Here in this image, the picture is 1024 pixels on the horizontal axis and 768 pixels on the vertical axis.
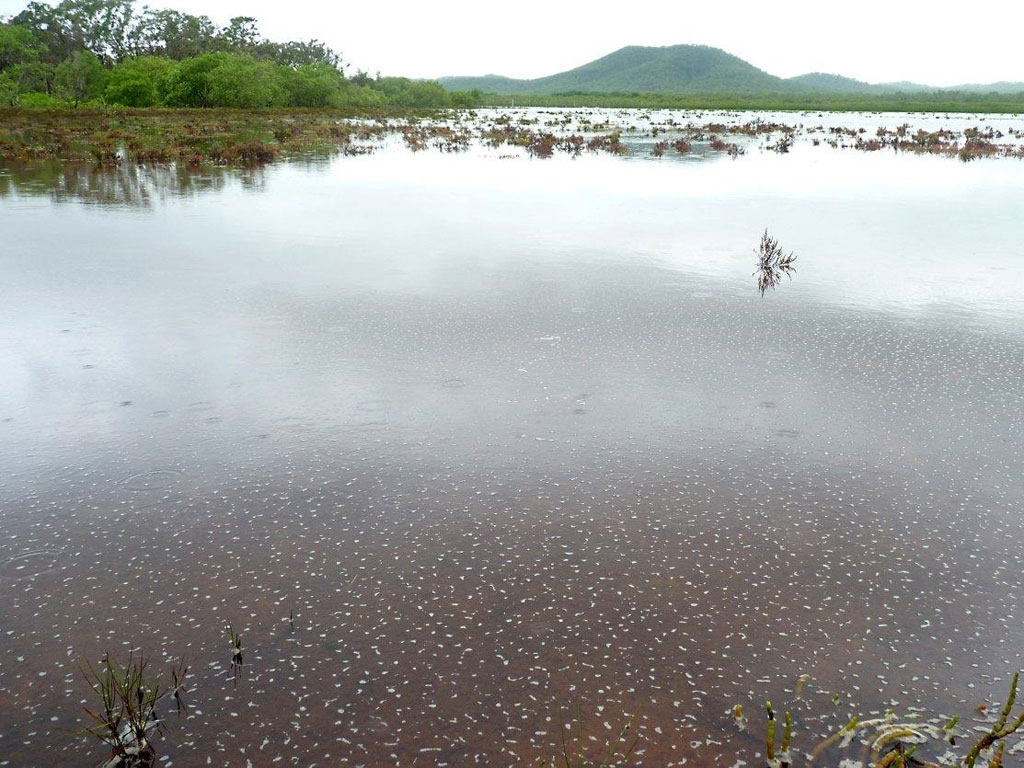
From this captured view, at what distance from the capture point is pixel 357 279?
8.59 m

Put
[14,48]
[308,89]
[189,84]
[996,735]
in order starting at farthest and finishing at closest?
[14,48]
[308,89]
[189,84]
[996,735]

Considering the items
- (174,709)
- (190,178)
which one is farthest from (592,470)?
(190,178)

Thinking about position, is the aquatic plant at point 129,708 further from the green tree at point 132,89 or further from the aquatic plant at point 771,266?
the green tree at point 132,89

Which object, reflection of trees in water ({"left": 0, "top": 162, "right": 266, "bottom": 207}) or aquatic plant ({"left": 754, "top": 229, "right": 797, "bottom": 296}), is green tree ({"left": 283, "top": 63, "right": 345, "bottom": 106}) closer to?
reflection of trees in water ({"left": 0, "top": 162, "right": 266, "bottom": 207})

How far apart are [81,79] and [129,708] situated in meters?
72.0

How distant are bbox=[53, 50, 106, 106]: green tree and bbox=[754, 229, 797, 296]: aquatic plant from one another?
210 ft

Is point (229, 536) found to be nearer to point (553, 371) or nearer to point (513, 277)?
point (553, 371)

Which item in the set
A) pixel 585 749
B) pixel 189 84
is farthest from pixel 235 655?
pixel 189 84

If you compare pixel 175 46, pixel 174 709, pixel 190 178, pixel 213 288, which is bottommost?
pixel 174 709

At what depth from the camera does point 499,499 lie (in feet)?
13.5

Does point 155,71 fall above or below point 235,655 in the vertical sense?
above

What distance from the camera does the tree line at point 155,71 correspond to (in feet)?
185

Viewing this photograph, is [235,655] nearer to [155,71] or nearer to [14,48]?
[155,71]

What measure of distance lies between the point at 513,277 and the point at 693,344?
289 cm
